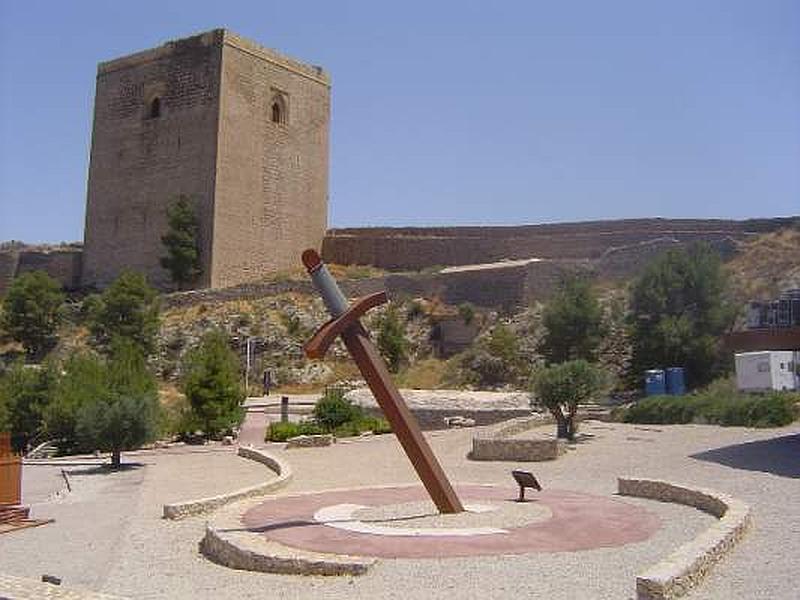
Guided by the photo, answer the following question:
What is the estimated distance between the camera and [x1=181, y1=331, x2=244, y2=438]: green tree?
870 inches

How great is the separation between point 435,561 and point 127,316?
99.3ft

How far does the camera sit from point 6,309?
38.7m

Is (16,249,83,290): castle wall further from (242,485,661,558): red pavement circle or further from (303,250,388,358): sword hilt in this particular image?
(303,250,388,358): sword hilt

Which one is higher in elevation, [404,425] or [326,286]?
[326,286]

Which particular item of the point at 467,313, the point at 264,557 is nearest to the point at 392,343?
the point at 467,313

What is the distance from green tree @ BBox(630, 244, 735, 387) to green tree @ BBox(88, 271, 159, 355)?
1856cm

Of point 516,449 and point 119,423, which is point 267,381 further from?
point 516,449

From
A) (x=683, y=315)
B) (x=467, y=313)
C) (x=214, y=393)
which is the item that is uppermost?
(x=467, y=313)

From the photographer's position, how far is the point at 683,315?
27844 millimetres

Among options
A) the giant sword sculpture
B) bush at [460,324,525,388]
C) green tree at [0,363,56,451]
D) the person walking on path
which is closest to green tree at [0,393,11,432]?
green tree at [0,363,56,451]

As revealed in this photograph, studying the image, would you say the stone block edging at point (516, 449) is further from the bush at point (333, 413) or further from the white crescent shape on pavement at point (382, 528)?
the white crescent shape on pavement at point (382, 528)

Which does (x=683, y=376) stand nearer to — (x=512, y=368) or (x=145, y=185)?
(x=512, y=368)

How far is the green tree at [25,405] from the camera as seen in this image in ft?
73.8

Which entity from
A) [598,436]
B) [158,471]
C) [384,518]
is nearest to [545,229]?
[598,436]
